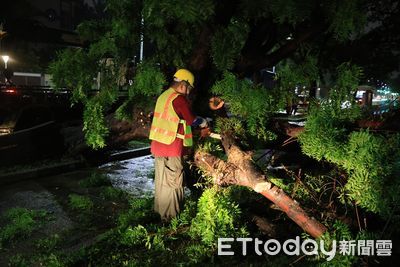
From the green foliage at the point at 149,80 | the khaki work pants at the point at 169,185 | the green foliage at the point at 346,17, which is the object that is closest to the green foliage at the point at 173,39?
the green foliage at the point at 149,80

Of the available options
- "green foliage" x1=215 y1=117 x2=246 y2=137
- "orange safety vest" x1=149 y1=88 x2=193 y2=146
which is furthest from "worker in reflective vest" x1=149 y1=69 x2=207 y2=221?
"green foliage" x1=215 y1=117 x2=246 y2=137

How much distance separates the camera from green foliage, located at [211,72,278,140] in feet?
16.4

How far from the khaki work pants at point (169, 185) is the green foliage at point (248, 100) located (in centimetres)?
106

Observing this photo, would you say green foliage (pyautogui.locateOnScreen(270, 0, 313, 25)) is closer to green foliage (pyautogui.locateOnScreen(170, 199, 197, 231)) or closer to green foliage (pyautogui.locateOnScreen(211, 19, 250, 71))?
green foliage (pyautogui.locateOnScreen(211, 19, 250, 71))

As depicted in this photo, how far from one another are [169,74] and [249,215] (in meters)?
2.54

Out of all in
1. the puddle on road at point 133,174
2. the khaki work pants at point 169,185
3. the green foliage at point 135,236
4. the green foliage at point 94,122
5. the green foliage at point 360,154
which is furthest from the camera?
the puddle on road at point 133,174

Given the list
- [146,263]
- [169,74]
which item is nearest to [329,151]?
[146,263]

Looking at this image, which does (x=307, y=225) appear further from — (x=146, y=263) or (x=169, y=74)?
(x=169, y=74)

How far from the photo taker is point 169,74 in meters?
5.80

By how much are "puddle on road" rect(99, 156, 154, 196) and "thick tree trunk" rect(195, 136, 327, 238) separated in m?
2.78

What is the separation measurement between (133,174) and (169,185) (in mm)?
4224

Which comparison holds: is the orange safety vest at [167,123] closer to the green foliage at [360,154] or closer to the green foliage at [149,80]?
the green foliage at [149,80]

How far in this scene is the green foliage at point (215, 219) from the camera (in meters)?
4.03

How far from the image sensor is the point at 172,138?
453cm
